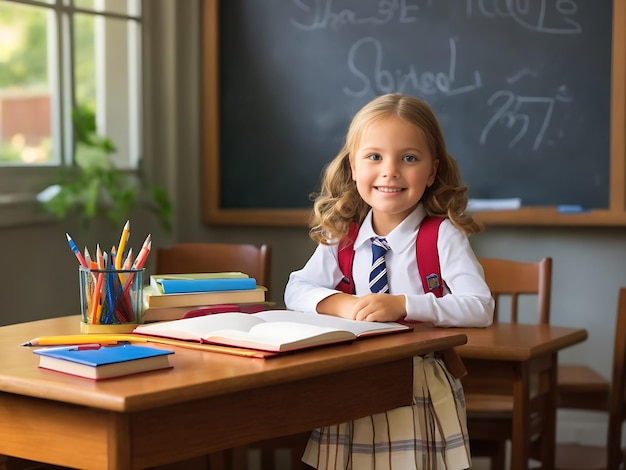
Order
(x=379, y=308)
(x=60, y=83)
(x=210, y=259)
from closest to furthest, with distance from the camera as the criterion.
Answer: (x=379, y=308) < (x=210, y=259) < (x=60, y=83)

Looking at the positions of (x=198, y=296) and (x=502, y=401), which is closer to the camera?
(x=198, y=296)

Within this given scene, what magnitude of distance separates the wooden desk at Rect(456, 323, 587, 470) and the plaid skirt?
301 millimetres

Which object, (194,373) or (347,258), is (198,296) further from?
(194,373)

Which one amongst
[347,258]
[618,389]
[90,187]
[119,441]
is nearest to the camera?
[119,441]

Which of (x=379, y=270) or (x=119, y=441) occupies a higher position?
(x=379, y=270)

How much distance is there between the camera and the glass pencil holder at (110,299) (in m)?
1.78

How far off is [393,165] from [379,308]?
0.33m

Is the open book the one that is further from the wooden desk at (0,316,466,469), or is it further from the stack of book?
the stack of book

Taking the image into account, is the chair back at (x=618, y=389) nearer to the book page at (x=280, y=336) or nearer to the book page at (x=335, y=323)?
the book page at (x=335, y=323)

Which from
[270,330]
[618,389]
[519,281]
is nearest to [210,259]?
[519,281]

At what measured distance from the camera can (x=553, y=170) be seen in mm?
3559

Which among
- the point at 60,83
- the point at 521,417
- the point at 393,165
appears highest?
the point at 60,83

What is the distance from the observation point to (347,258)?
7.00ft

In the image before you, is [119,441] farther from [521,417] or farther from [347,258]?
[521,417]
